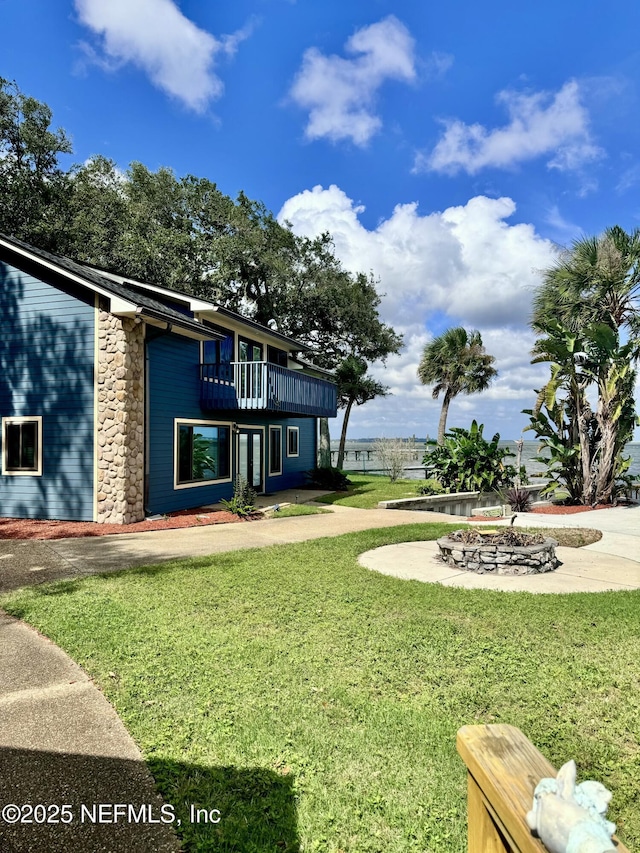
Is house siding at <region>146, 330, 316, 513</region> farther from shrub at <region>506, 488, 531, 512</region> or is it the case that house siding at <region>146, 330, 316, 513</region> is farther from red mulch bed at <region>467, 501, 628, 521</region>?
shrub at <region>506, 488, 531, 512</region>

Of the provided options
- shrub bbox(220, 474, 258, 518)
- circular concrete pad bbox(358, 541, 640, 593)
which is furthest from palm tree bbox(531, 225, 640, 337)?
shrub bbox(220, 474, 258, 518)

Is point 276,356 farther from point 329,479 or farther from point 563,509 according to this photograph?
point 563,509

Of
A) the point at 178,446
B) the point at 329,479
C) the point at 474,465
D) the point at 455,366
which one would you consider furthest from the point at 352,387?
the point at 178,446

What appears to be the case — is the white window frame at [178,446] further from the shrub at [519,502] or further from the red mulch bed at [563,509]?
the red mulch bed at [563,509]

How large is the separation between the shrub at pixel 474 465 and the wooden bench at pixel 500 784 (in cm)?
1588

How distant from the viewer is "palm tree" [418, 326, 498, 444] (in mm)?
28219

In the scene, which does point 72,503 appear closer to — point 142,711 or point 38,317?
point 38,317

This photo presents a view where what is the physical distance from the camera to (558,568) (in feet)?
24.0

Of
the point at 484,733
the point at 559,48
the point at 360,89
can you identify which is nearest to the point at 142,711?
the point at 484,733

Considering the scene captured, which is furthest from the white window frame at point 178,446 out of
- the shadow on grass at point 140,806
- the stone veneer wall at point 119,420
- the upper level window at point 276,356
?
the shadow on grass at point 140,806

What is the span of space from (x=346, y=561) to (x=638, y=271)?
12.7m

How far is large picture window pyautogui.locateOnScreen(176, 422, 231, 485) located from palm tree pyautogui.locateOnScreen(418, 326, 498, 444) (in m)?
15.7

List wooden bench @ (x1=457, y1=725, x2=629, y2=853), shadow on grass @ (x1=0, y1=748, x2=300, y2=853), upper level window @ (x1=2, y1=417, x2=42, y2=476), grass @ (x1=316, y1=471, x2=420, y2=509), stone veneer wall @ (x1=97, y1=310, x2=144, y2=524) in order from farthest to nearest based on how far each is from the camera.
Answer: grass @ (x1=316, y1=471, x2=420, y2=509), upper level window @ (x1=2, y1=417, x2=42, y2=476), stone veneer wall @ (x1=97, y1=310, x2=144, y2=524), shadow on grass @ (x1=0, y1=748, x2=300, y2=853), wooden bench @ (x1=457, y1=725, x2=629, y2=853)

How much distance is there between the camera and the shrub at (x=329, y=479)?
67.5ft
